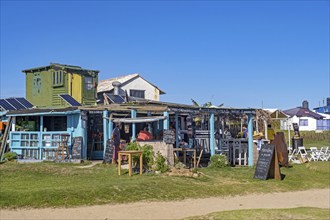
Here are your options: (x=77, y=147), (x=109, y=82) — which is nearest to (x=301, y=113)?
(x=109, y=82)

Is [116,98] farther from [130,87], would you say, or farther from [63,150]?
[63,150]

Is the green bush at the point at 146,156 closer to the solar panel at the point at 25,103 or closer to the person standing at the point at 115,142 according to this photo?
the person standing at the point at 115,142

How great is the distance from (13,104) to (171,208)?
17.9 metres

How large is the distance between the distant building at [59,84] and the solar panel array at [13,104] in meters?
1.78

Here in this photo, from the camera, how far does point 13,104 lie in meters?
26.5

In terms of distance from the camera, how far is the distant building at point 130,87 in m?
33.2

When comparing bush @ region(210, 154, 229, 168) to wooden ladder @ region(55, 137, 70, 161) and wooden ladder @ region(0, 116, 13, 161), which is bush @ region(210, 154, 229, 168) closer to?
wooden ladder @ region(55, 137, 70, 161)

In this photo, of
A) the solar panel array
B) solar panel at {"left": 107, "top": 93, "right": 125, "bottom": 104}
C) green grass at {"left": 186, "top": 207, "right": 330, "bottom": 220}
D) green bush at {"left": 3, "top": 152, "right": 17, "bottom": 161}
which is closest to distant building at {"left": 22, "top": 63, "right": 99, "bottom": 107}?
solar panel at {"left": 107, "top": 93, "right": 125, "bottom": 104}

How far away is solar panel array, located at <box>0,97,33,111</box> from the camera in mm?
25781

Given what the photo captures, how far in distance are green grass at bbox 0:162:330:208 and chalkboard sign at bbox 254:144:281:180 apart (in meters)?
0.35

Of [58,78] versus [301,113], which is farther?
[301,113]

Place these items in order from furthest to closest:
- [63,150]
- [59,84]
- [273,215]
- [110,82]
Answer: [110,82] < [59,84] < [63,150] < [273,215]

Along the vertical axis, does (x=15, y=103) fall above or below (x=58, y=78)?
below

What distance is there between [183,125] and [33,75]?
445 inches
